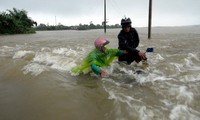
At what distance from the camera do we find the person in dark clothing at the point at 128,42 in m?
6.10

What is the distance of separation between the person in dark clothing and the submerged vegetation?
32.0 meters

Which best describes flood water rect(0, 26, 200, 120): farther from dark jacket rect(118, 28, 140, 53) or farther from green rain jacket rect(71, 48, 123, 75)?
dark jacket rect(118, 28, 140, 53)

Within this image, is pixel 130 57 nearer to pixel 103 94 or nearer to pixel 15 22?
pixel 103 94

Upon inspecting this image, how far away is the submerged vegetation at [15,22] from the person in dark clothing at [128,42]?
105ft

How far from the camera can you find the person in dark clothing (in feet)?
20.0

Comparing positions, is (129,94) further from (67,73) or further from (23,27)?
(23,27)

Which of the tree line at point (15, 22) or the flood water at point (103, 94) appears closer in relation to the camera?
the flood water at point (103, 94)

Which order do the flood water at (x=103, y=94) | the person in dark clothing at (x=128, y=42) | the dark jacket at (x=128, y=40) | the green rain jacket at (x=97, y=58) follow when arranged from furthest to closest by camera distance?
the dark jacket at (x=128, y=40) < the person in dark clothing at (x=128, y=42) < the green rain jacket at (x=97, y=58) < the flood water at (x=103, y=94)

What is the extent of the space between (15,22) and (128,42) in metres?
33.5

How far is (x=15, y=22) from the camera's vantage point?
120 ft

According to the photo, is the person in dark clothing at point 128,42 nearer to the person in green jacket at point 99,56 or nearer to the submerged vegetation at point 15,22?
the person in green jacket at point 99,56

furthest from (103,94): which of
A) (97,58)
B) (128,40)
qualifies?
(128,40)

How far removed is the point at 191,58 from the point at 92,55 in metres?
3.97

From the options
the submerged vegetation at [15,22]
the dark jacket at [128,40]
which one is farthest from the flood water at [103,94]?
the submerged vegetation at [15,22]
